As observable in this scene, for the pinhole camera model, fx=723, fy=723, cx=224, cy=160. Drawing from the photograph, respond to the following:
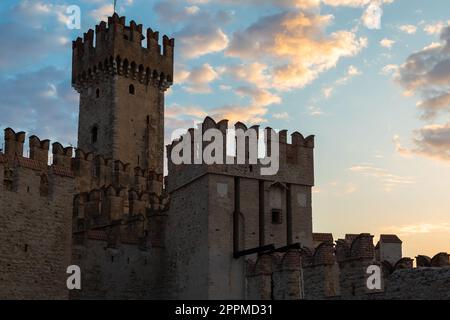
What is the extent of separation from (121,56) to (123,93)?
277cm

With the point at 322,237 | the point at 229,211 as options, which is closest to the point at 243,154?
the point at 229,211

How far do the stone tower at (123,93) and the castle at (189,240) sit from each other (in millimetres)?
8470

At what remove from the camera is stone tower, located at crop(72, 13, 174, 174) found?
53.0 m

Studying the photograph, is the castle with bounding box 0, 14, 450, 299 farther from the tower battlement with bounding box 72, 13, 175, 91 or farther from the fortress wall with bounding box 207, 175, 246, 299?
the tower battlement with bounding box 72, 13, 175, 91

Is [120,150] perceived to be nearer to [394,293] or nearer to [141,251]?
[141,251]

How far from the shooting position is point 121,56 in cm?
5394

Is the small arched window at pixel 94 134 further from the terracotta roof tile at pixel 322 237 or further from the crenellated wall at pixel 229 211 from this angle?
the terracotta roof tile at pixel 322 237

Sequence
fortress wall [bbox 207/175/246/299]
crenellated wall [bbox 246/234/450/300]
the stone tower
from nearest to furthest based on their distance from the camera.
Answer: crenellated wall [bbox 246/234/450/300]
fortress wall [bbox 207/175/246/299]
the stone tower

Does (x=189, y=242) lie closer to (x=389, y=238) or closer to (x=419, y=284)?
(x=389, y=238)

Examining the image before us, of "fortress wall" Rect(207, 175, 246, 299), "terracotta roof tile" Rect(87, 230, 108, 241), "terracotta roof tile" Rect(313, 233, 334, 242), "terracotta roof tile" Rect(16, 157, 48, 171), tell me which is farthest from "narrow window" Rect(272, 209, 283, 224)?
"terracotta roof tile" Rect(16, 157, 48, 171)

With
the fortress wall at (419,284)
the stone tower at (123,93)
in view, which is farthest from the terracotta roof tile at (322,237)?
the stone tower at (123,93)

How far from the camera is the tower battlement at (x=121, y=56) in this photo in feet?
177

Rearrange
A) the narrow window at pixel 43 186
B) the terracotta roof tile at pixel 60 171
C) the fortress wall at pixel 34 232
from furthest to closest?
the terracotta roof tile at pixel 60 171 < the narrow window at pixel 43 186 < the fortress wall at pixel 34 232
